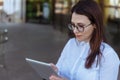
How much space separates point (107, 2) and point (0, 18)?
144 inches

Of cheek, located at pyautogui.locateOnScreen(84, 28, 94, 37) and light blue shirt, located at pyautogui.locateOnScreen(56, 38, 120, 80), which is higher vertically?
cheek, located at pyautogui.locateOnScreen(84, 28, 94, 37)

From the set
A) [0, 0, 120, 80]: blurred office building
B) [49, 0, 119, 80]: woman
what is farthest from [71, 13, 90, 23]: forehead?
[0, 0, 120, 80]: blurred office building

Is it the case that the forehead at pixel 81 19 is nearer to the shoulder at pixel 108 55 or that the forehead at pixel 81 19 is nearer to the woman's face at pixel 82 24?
the woman's face at pixel 82 24

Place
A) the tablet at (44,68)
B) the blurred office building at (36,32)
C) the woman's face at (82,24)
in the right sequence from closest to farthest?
1. the woman's face at (82,24)
2. the tablet at (44,68)
3. the blurred office building at (36,32)

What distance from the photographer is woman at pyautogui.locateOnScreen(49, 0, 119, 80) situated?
7.23ft

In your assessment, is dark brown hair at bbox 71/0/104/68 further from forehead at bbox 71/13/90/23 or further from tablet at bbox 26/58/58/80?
tablet at bbox 26/58/58/80

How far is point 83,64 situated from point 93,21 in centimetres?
28

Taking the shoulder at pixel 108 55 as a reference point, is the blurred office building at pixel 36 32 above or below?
below

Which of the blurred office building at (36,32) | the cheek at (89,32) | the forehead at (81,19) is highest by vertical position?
the forehead at (81,19)

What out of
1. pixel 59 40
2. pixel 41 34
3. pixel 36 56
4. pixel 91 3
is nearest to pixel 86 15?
pixel 91 3

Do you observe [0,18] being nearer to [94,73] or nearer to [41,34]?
[41,34]

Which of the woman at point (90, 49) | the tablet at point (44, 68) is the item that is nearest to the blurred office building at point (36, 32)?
the tablet at point (44, 68)

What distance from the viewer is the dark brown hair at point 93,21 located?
7.23 ft

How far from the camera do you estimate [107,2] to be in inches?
414
